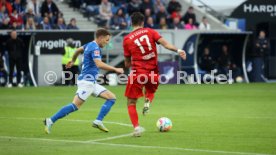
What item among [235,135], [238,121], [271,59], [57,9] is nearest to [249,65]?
[271,59]

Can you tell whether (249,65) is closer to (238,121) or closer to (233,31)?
(233,31)

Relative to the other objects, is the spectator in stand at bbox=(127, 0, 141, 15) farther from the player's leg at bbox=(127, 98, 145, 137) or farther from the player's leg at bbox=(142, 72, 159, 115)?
the player's leg at bbox=(127, 98, 145, 137)

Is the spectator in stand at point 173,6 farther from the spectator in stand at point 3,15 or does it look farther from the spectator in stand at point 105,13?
the spectator in stand at point 3,15

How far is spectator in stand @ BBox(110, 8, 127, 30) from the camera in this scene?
3469cm

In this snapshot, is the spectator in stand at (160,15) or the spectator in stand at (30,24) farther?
the spectator in stand at (160,15)

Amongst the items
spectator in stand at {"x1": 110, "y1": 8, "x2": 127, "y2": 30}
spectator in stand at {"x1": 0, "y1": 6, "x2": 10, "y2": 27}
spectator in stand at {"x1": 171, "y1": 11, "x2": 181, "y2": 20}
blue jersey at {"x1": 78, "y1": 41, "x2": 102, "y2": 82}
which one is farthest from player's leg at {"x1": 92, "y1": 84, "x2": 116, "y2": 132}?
spectator in stand at {"x1": 171, "y1": 11, "x2": 181, "y2": 20}

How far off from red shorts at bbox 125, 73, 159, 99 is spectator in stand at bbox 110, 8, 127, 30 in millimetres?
19850

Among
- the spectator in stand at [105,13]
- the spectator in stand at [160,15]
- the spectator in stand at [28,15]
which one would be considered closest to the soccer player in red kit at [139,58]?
the spectator in stand at [28,15]

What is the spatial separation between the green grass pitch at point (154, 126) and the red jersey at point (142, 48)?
1.33 m

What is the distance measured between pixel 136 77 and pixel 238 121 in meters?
3.82

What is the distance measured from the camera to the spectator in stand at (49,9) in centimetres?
3364

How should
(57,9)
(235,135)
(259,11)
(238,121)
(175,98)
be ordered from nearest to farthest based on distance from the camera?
(235,135)
(238,121)
(175,98)
(57,9)
(259,11)

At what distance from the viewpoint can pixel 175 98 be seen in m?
25.5

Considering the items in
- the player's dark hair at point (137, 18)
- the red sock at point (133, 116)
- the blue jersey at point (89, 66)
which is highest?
the player's dark hair at point (137, 18)
